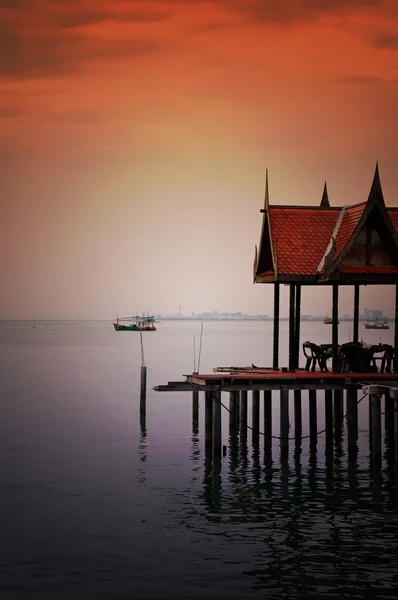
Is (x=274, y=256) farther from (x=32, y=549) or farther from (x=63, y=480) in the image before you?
(x=32, y=549)

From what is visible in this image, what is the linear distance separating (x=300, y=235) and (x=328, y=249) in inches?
59.1

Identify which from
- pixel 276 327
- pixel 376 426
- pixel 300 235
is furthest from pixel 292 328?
pixel 376 426

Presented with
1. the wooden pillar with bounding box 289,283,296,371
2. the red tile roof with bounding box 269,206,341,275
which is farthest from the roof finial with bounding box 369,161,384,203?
the wooden pillar with bounding box 289,283,296,371

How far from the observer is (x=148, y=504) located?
85.6 feet

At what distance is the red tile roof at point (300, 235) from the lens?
112 feet

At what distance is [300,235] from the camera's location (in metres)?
35.3

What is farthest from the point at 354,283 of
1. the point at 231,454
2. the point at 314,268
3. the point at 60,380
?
the point at 60,380

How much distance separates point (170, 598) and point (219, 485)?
33.9 ft

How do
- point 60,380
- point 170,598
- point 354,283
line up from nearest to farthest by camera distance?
point 170,598, point 354,283, point 60,380

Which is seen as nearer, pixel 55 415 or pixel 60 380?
pixel 55 415

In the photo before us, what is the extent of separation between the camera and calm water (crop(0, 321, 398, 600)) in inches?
757

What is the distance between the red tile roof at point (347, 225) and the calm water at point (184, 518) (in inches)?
300

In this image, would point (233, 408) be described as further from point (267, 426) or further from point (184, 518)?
point (184, 518)

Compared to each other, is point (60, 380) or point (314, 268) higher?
point (314, 268)
